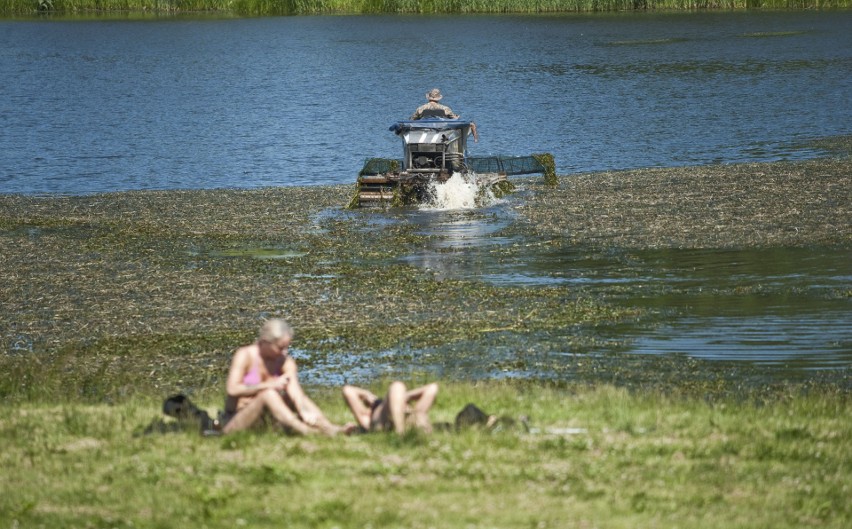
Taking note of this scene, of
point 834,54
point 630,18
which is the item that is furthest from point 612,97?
point 630,18

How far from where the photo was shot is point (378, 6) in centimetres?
10512

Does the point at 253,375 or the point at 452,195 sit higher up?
the point at 253,375

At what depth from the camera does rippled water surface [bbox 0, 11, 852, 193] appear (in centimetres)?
4338

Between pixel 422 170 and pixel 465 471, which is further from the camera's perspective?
pixel 422 170

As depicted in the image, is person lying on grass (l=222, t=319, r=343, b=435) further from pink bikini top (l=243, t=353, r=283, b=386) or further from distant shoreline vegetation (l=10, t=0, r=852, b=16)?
distant shoreline vegetation (l=10, t=0, r=852, b=16)

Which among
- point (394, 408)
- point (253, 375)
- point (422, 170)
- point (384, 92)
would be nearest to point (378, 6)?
point (384, 92)

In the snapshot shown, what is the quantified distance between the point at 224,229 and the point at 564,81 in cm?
3949

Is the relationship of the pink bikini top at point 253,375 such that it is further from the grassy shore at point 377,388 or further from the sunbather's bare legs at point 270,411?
the grassy shore at point 377,388

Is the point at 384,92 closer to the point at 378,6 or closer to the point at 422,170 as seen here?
the point at 422,170

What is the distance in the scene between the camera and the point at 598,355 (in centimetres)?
1731

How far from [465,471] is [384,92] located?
2103 inches

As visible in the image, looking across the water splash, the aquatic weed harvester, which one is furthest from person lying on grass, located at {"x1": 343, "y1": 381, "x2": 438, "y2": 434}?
the aquatic weed harvester

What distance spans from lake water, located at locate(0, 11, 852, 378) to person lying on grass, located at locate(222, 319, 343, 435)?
14.8ft

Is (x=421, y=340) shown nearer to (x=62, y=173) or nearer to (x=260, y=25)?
(x=62, y=173)
